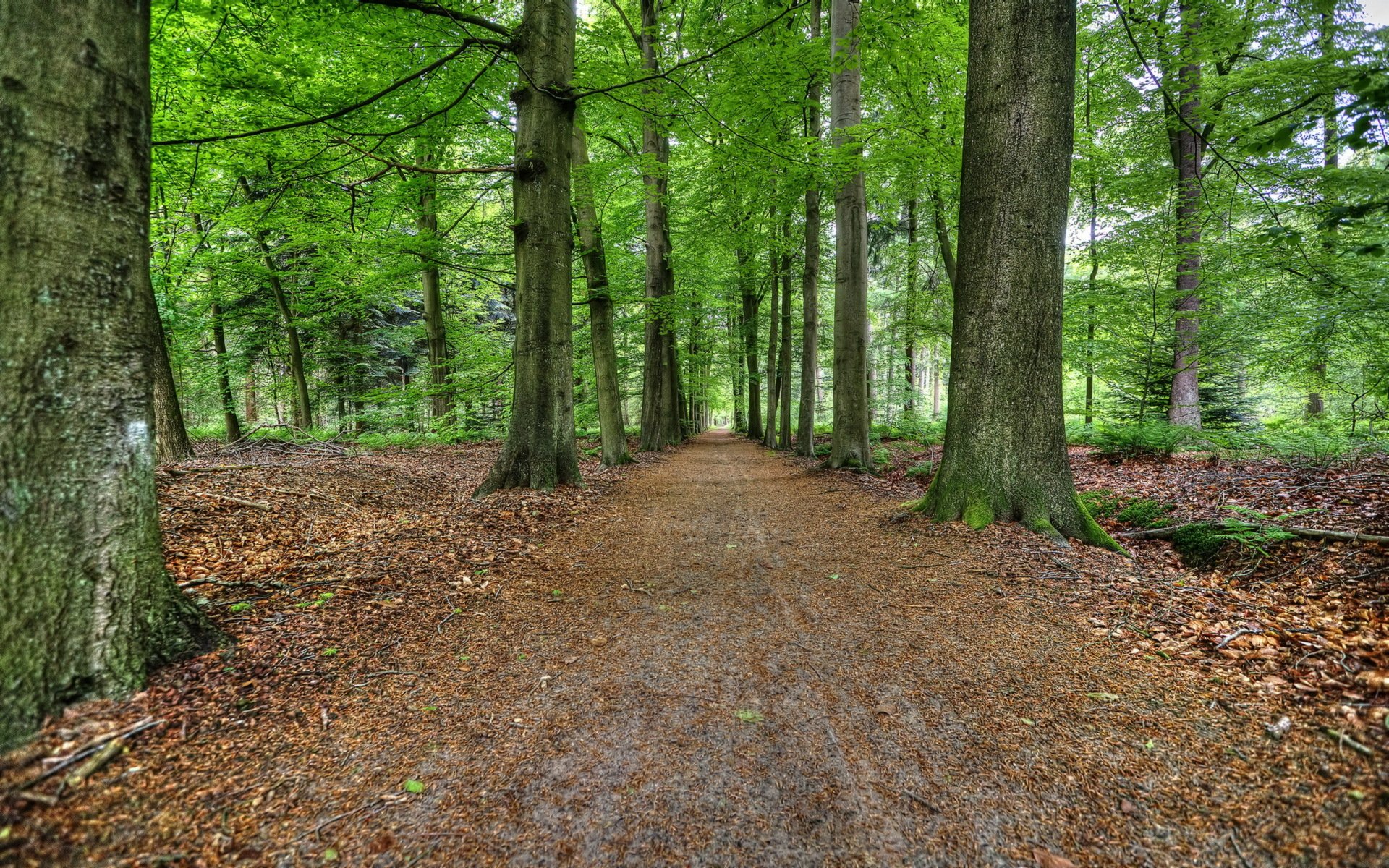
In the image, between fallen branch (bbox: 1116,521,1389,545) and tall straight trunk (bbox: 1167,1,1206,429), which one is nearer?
fallen branch (bbox: 1116,521,1389,545)

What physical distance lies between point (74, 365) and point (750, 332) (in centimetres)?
2031

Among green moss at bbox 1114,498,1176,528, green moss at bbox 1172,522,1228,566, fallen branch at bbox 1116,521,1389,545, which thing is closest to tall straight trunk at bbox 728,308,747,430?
green moss at bbox 1114,498,1176,528

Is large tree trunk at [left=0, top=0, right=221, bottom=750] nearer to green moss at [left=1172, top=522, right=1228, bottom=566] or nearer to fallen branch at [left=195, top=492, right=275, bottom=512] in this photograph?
fallen branch at [left=195, top=492, right=275, bottom=512]

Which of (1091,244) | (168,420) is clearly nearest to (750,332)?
(1091,244)

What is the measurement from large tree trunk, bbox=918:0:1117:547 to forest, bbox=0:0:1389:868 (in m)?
0.04

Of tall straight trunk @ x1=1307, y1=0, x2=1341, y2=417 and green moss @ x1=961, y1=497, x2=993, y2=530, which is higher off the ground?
tall straight trunk @ x1=1307, y1=0, x2=1341, y2=417

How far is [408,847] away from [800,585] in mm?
3135

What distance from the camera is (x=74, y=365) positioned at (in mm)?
2209

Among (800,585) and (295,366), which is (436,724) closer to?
(800,585)

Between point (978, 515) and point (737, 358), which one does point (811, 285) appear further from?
point (737, 358)

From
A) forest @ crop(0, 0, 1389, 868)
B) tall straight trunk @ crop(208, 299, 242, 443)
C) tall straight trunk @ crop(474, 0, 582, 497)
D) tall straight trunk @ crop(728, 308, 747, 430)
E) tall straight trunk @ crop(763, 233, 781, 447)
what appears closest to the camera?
forest @ crop(0, 0, 1389, 868)

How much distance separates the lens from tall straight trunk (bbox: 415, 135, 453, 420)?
10852 mm

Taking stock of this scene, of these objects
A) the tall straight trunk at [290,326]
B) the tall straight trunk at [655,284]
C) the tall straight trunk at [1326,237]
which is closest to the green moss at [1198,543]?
the tall straight trunk at [1326,237]

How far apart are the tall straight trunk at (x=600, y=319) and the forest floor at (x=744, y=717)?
7.09 meters
